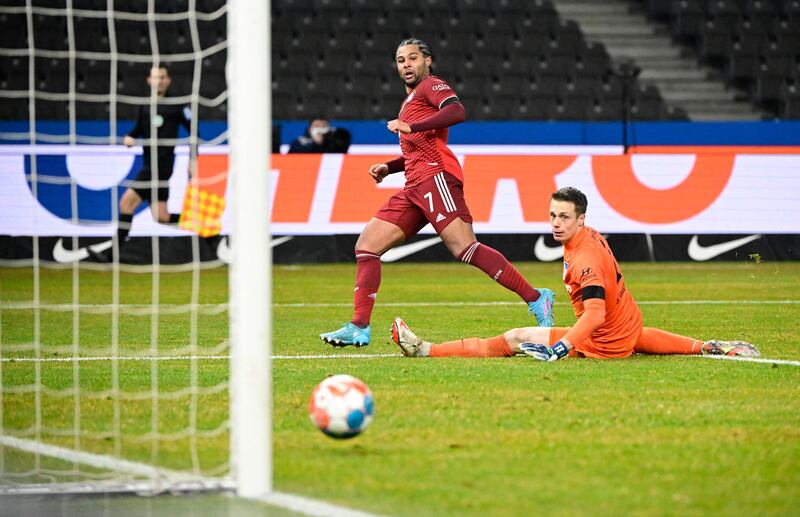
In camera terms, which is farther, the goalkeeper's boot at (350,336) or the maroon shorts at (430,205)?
the maroon shorts at (430,205)

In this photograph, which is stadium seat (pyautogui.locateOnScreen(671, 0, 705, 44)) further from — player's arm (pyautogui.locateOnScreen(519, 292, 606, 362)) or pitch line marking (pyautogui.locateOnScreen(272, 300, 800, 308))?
player's arm (pyautogui.locateOnScreen(519, 292, 606, 362))

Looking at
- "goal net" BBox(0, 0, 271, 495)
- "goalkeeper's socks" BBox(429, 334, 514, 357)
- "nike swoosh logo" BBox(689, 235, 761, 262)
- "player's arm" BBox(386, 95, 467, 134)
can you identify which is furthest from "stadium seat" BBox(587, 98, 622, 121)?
"goalkeeper's socks" BBox(429, 334, 514, 357)

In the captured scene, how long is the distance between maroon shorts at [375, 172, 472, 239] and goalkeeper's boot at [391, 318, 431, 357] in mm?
862

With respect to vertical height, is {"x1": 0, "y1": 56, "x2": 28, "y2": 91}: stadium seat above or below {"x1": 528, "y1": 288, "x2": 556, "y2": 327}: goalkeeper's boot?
above

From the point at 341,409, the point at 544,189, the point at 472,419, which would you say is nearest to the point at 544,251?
the point at 544,189

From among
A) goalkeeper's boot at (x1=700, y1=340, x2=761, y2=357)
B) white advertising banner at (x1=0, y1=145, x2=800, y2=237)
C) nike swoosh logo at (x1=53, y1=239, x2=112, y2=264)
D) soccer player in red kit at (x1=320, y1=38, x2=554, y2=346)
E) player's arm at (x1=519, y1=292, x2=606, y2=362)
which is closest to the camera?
player's arm at (x1=519, y1=292, x2=606, y2=362)

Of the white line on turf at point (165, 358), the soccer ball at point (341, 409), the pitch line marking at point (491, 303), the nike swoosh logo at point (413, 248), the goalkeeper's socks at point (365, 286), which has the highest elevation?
the soccer ball at point (341, 409)

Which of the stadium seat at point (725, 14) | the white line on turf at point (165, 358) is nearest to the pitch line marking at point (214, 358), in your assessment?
the white line on turf at point (165, 358)

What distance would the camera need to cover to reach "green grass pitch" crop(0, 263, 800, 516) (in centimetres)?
402

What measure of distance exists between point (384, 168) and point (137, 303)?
432cm

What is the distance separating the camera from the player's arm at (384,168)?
27.8ft

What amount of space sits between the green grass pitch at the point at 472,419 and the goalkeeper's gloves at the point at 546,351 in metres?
0.08

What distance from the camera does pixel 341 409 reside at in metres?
4.73

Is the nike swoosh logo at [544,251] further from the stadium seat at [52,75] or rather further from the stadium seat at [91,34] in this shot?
the stadium seat at [91,34]
